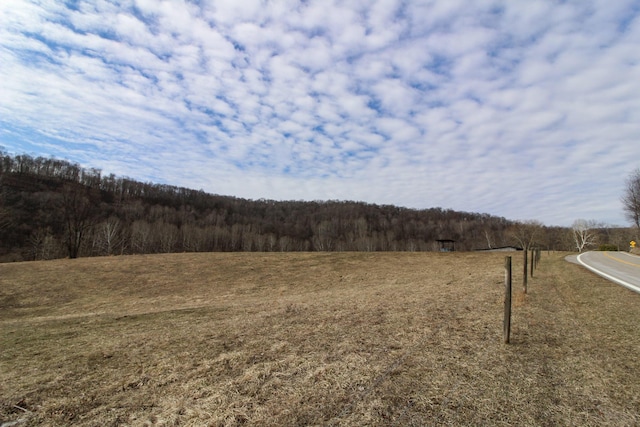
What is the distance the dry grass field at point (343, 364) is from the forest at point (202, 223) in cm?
3845

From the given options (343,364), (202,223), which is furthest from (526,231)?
(202,223)

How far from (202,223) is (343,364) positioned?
108m

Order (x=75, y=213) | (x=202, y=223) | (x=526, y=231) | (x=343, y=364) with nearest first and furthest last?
1. (x=343, y=364)
2. (x=75, y=213)
3. (x=526, y=231)
4. (x=202, y=223)

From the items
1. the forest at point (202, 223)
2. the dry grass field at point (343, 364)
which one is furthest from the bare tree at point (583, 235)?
the dry grass field at point (343, 364)

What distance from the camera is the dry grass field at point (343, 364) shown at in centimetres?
390

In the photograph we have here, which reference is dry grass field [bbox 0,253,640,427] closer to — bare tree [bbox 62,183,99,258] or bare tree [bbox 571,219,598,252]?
bare tree [bbox 62,183,99,258]

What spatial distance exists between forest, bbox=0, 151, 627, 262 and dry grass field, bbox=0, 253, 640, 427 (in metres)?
38.5

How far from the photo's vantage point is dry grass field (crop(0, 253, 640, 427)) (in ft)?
12.8

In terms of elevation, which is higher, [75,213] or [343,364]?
[75,213]

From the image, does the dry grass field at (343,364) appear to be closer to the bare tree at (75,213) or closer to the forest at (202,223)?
the bare tree at (75,213)

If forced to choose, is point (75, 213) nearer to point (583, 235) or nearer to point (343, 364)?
point (343, 364)

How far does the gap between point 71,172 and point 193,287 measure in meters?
120

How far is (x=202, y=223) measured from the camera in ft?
347

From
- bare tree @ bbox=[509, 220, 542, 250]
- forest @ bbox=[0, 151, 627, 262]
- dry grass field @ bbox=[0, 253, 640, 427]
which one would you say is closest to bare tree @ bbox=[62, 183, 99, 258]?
forest @ bbox=[0, 151, 627, 262]
